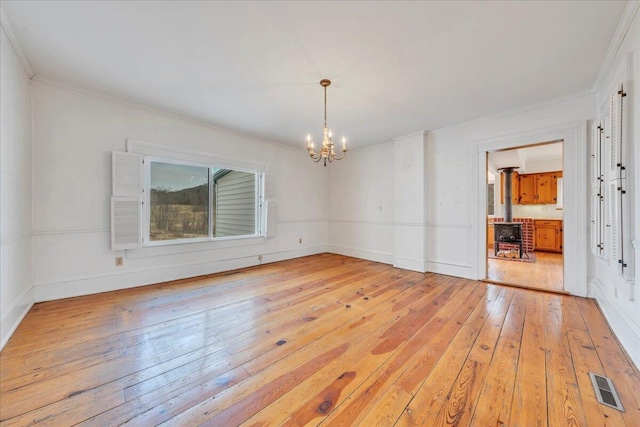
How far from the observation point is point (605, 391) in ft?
5.17

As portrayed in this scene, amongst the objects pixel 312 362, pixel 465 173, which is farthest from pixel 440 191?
pixel 312 362

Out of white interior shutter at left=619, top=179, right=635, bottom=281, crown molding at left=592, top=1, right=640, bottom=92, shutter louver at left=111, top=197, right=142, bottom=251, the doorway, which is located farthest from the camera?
the doorway

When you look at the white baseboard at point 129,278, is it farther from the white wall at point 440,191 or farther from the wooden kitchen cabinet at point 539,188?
the wooden kitchen cabinet at point 539,188

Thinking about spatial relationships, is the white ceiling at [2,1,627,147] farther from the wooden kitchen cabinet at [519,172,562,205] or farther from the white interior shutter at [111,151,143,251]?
the wooden kitchen cabinet at [519,172,562,205]

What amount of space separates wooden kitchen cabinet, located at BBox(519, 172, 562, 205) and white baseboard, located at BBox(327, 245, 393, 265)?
545 centimetres

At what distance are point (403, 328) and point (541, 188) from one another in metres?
7.84

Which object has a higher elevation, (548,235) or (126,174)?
(126,174)

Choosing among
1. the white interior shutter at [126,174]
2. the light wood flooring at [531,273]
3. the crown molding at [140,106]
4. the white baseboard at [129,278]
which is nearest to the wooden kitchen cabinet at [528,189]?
the light wood flooring at [531,273]

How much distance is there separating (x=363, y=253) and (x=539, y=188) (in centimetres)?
598

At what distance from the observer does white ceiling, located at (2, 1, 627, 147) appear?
1893 mm

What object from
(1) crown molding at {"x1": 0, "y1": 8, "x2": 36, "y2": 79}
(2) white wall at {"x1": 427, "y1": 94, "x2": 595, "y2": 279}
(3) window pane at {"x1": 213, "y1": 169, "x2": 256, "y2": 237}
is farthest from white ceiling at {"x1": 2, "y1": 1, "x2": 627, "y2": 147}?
(3) window pane at {"x1": 213, "y1": 169, "x2": 256, "y2": 237}

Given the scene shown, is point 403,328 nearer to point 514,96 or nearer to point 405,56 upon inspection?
point 405,56

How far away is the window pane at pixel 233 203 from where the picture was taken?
184 inches

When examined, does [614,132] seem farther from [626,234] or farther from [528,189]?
[528,189]
